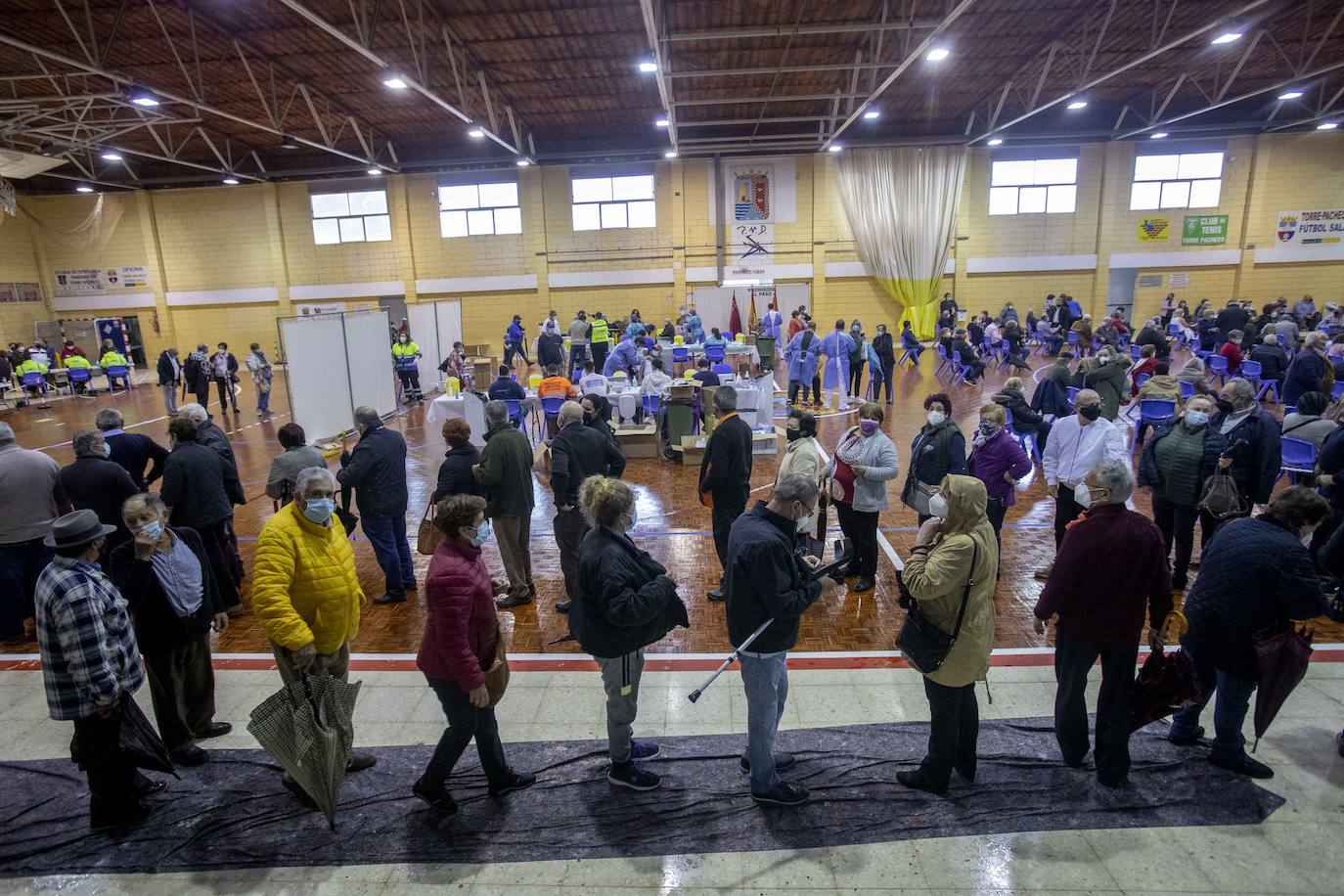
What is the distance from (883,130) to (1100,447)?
1852cm

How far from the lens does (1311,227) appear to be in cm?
2128

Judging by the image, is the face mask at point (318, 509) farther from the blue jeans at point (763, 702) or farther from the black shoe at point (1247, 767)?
the black shoe at point (1247, 767)

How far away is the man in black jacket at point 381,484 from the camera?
18.1ft

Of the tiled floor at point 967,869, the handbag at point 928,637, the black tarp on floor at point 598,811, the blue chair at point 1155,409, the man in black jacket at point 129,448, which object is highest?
the man in black jacket at point 129,448

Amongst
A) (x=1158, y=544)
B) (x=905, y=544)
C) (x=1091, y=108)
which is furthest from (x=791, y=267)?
(x=1158, y=544)

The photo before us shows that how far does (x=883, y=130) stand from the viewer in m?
21.0

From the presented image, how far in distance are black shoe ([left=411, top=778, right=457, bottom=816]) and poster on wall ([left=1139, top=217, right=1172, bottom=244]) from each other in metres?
24.7

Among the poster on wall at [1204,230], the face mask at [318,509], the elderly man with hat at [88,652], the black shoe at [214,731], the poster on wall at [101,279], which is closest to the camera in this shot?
the elderly man with hat at [88,652]

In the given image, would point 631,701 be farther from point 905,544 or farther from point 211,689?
point 905,544

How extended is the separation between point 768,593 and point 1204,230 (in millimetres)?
24883

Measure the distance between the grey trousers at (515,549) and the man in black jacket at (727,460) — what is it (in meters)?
1.44

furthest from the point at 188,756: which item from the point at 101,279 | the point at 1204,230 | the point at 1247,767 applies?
the point at 101,279

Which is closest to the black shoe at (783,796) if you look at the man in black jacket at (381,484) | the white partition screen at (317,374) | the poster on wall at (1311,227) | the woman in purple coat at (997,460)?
the woman in purple coat at (997,460)

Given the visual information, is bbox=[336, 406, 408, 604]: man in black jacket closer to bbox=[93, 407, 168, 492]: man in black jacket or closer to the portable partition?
bbox=[93, 407, 168, 492]: man in black jacket
